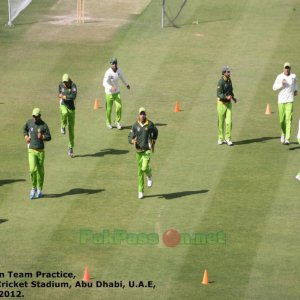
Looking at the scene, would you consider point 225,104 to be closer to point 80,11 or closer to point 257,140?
point 257,140

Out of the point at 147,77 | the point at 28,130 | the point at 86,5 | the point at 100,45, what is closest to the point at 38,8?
the point at 86,5

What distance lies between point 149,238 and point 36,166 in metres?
4.33

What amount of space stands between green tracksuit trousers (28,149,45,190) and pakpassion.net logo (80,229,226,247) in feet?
9.35

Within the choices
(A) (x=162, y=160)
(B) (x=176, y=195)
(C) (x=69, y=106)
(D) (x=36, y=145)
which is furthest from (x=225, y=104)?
(D) (x=36, y=145)

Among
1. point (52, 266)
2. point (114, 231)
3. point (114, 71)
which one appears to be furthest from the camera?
point (114, 71)

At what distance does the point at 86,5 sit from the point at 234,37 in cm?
795

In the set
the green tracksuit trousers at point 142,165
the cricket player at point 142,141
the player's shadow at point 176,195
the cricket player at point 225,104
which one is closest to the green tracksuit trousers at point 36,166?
the cricket player at point 142,141

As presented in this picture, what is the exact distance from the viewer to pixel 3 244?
32469 mm

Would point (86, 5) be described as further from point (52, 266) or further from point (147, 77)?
point (52, 266)

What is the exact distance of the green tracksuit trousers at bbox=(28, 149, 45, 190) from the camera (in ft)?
116

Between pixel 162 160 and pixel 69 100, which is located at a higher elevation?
pixel 69 100

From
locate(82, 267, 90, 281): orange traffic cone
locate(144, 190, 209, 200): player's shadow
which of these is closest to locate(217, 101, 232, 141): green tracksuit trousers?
locate(144, 190, 209, 200): player's shadow

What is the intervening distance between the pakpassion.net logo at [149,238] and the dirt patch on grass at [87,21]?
19843mm

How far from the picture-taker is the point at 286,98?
132 feet
